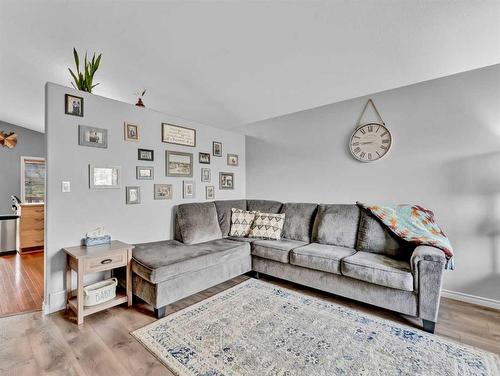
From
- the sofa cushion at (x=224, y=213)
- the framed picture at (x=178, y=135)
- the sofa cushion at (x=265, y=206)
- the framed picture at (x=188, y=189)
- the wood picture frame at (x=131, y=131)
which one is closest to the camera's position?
the wood picture frame at (x=131, y=131)

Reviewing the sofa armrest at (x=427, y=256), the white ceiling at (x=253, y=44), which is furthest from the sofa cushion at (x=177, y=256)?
the white ceiling at (x=253, y=44)

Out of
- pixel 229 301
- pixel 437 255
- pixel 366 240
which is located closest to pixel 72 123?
pixel 229 301

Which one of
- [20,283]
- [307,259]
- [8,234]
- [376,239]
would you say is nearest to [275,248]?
[307,259]

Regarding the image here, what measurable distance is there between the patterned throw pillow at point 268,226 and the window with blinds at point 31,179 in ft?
17.8

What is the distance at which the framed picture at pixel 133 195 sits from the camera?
271 cm

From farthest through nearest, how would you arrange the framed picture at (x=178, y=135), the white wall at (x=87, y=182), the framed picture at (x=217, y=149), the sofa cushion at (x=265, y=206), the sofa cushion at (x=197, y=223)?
the framed picture at (x=217, y=149) < the sofa cushion at (x=265, y=206) < the framed picture at (x=178, y=135) < the sofa cushion at (x=197, y=223) < the white wall at (x=87, y=182)

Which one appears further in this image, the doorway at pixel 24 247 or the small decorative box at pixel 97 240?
the doorway at pixel 24 247

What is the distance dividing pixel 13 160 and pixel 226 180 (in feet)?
16.6

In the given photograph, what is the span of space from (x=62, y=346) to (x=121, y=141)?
1.91 meters

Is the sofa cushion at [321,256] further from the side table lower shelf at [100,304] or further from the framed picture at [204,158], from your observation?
the framed picture at [204,158]

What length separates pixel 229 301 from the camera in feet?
7.78

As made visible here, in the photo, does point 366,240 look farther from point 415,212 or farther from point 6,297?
point 6,297

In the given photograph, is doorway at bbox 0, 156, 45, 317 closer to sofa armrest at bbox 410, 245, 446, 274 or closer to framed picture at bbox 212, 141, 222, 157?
framed picture at bbox 212, 141, 222, 157

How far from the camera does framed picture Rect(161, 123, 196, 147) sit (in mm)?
3096
